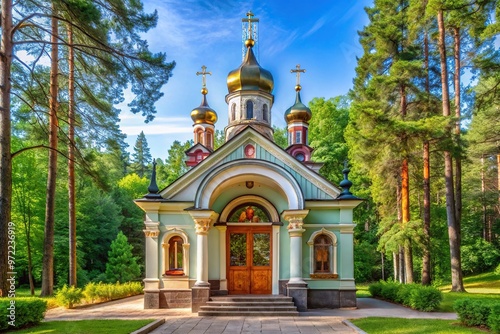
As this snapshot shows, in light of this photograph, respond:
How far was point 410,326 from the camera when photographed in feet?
28.3

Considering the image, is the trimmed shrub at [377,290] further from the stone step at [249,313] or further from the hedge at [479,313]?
the hedge at [479,313]

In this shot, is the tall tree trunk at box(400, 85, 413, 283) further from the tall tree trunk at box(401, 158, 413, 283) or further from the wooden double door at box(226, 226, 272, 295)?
the wooden double door at box(226, 226, 272, 295)

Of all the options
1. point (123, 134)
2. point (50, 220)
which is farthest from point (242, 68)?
point (50, 220)

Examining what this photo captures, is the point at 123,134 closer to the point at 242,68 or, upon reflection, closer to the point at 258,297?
the point at 242,68

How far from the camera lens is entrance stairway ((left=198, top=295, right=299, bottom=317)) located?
10969 millimetres

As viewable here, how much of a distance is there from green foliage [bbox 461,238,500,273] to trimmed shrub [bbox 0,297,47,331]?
1138 inches

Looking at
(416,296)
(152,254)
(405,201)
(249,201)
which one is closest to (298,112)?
(405,201)

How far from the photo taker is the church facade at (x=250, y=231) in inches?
477

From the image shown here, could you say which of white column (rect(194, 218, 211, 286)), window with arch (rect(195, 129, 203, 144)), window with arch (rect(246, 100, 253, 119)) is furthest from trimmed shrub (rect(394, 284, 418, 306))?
window with arch (rect(195, 129, 203, 144))

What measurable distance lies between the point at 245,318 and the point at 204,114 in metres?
12.8

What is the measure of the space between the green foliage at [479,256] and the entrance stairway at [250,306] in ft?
74.4

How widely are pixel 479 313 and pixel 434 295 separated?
285 cm

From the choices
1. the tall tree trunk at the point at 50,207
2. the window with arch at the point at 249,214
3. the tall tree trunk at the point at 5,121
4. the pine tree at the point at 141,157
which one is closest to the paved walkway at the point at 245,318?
the tall tree trunk at the point at 50,207

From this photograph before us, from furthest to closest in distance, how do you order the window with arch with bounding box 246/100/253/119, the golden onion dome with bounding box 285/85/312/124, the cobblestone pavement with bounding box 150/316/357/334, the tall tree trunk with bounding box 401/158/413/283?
the golden onion dome with bounding box 285/85/312/124
the window with arch with bounding box 246/100/253/119
the tall tree trunk with bounding box 401/158/413/283
the cobblestone pavement with bounding box 150/316/357/334
